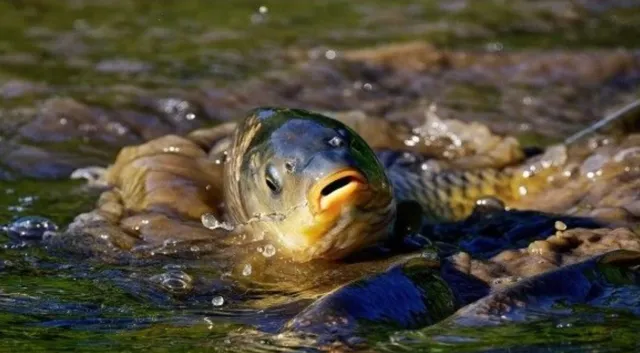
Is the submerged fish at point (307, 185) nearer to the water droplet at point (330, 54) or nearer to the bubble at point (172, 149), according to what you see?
the bubble at point (172, 149)

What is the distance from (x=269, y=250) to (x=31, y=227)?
123cm

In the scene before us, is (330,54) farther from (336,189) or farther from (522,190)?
(336,189)

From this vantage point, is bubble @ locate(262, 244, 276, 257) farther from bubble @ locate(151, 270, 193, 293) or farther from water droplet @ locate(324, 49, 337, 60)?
water droplet @ locate(324, 49, 337, 60)

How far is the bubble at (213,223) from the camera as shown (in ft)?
17.6

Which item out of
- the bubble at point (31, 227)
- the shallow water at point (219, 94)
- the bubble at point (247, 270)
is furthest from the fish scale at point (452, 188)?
the bubble at point (31, 227)

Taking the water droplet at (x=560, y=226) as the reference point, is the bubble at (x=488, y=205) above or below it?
above

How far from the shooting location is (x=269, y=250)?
4992mm

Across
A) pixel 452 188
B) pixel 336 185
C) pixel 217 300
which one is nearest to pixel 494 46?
pixel 452 188

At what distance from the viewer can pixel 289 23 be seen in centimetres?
1050

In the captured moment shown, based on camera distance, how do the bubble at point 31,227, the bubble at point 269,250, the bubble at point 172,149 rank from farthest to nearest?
the bubble at point 172,149, the bubble at point 31,227, the bubble at point 269,250

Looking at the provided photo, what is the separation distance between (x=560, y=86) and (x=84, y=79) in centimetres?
288

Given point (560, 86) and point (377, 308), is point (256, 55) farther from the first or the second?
point (377, 308)

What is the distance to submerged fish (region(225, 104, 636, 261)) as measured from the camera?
459 cm

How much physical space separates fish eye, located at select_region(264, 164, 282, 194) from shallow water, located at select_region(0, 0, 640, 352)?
35 cm
